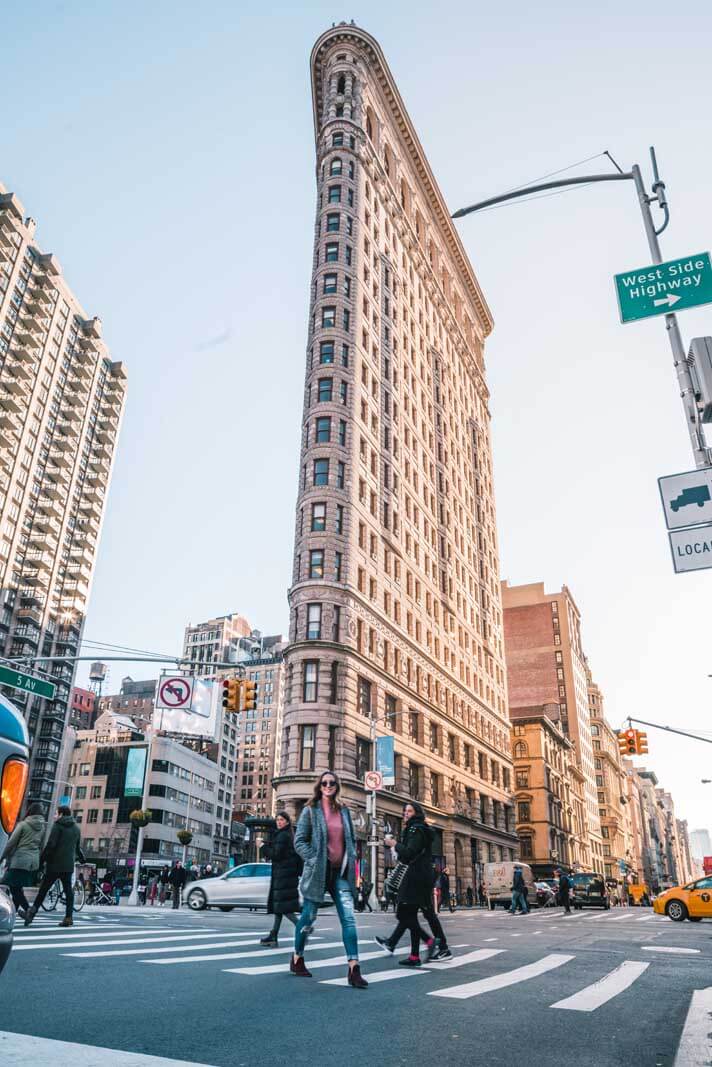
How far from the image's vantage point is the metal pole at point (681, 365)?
9.05 metres

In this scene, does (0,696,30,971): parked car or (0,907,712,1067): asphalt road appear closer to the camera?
(0,696,30,971): parked car

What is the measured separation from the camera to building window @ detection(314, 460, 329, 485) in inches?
1857

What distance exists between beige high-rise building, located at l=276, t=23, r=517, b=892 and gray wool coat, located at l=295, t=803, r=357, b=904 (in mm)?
31853

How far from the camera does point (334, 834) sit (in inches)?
311

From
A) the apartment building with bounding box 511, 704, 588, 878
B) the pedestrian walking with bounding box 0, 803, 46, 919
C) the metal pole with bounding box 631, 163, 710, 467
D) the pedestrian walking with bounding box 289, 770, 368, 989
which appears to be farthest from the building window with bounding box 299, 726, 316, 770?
the apartment building with bounding box 511, 704, 588, 878

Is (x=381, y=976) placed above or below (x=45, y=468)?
below

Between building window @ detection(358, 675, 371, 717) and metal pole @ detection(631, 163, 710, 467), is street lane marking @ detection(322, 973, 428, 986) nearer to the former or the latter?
metal pole @ detection(631, 163, 710, 467)

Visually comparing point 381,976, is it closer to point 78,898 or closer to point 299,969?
point 299,969

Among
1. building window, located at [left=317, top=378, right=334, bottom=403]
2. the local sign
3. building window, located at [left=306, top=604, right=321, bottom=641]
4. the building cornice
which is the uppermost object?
the building cornice

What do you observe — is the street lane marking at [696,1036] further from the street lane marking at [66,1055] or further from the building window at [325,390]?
the building window at [325,390]

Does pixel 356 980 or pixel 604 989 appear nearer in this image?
pixel 356 980

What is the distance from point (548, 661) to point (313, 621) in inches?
2870

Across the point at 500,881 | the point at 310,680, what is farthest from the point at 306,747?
the point at 500,881

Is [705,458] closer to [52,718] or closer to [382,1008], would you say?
[382,1008]
